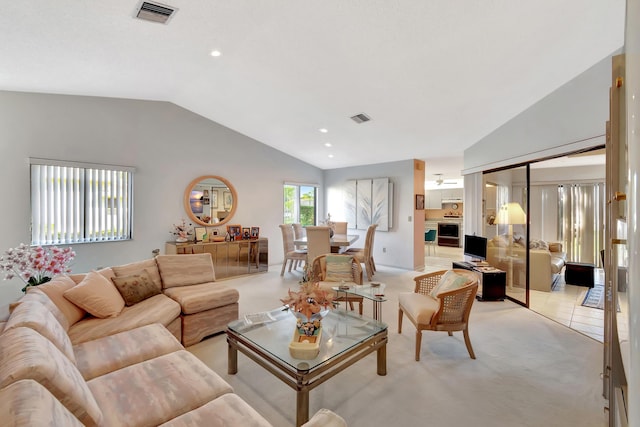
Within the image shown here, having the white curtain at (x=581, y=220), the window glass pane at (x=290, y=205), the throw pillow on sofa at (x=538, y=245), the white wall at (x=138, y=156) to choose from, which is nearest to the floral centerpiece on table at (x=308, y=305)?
the white wall at (x=138, y=156)

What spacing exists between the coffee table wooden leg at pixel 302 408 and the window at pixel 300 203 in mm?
5581

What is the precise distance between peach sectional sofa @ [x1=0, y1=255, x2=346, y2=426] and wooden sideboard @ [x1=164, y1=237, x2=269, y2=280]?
2.08 meters

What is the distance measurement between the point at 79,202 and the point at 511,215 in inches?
258

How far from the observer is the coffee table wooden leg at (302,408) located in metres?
1.71

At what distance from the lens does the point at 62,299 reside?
235 cm

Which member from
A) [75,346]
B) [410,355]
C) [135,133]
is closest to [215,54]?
[135,133]

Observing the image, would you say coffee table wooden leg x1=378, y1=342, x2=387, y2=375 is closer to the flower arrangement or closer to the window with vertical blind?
the flower arrangement

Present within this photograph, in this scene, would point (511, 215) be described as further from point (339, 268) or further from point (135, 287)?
point (135, 287)

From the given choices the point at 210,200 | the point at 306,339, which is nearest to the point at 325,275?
the point at 306,339

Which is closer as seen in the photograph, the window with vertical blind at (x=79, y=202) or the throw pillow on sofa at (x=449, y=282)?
the throw pillow on sofa at (x=449, y=282)

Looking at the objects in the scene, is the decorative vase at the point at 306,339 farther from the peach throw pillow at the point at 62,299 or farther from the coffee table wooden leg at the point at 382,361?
the peach throw pillow at the point at 62,299

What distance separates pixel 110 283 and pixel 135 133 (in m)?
2.99

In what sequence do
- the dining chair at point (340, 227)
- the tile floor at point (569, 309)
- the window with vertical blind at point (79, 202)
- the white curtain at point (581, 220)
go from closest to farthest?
the tile floor at point (569, 309), the window with vertical blind at point (79, 202), the white curtain at point (581, 220), the dining chair at point (340, 227)

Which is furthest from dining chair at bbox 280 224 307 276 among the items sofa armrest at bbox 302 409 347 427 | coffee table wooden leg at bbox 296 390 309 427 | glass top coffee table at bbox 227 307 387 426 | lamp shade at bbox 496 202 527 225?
sofa armrest at bbox 302 409 347 427
